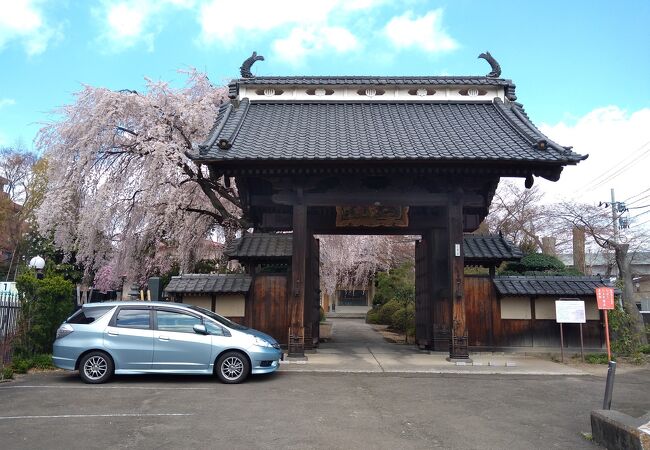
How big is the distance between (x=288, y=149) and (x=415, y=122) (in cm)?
393

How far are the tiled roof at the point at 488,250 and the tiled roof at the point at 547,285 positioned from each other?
56 cm

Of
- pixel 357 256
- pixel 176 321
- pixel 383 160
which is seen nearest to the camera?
pixel 176 321

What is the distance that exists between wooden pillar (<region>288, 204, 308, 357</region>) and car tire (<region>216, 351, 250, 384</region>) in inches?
87.4

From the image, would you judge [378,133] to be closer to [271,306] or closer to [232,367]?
[271,306]

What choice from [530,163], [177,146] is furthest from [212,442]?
[177,146]

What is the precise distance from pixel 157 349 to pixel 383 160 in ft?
18.8

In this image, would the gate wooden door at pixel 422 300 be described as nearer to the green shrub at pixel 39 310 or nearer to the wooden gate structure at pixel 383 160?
the wooden gate structure at pixel 383 160

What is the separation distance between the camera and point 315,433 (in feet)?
19.2

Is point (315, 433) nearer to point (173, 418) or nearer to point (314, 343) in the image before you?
Result: point (173, 418)

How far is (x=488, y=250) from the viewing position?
13.4 m

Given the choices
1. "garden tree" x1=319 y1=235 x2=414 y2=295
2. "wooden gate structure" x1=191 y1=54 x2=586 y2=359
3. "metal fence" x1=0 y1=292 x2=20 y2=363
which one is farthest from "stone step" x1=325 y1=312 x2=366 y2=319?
"metal fence" x1=0 y1=292 x2=20 y2=363

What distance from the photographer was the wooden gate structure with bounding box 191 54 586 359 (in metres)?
10.7

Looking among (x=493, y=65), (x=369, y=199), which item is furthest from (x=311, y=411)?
(x=493, y=65)

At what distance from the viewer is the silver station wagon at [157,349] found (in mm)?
8977
